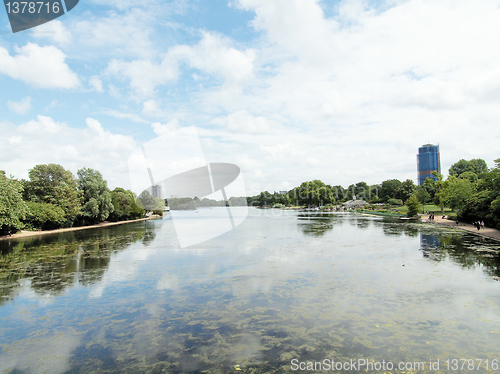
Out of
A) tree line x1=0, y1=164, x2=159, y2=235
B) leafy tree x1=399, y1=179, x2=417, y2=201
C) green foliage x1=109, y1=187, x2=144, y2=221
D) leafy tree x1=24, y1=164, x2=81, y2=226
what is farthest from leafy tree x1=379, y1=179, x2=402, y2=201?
leafy tree x1=24, y1=164, x2=81, y2=226

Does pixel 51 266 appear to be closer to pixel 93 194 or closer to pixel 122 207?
pixel 93 194

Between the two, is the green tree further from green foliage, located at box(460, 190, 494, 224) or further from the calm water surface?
green foliage, located at box(460, 190, 494, 224)

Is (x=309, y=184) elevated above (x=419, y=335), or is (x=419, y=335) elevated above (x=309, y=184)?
(x=309, y=184)

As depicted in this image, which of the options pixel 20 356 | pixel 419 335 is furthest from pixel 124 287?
pixel 419 335

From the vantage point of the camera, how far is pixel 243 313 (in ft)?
30.7

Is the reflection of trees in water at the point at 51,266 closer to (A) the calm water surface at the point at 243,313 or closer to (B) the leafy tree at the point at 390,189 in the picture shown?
(A) the calm water surface at the point at 243,313

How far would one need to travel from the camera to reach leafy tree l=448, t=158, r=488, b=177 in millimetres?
93312

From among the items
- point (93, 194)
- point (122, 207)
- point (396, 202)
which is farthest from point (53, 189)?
point (396, 202)

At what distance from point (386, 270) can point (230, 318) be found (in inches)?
386

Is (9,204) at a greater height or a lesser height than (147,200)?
lesser

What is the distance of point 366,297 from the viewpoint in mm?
10805

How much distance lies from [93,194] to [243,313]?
50763 mm

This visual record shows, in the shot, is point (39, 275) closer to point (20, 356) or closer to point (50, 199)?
point (20, 356)

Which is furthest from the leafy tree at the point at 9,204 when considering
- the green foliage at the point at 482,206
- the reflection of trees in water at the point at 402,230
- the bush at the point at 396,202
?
the bush at the point at 396,202
